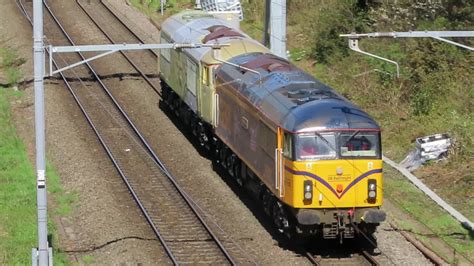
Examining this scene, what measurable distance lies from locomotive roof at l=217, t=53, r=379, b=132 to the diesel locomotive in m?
0.02

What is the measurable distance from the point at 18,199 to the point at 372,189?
8878 millimetres

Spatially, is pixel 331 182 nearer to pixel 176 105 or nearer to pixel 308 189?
pixel 308 189

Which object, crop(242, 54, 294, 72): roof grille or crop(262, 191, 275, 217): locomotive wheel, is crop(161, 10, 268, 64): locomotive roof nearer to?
crop(242, 54, 294, 72): roof grille

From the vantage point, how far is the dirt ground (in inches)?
830

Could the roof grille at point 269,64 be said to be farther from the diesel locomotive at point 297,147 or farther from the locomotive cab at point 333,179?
the locomotive cab at point 333,179

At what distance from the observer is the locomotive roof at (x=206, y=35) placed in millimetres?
26969

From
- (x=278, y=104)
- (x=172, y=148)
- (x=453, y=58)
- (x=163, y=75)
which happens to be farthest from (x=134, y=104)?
(x=278, y=104)

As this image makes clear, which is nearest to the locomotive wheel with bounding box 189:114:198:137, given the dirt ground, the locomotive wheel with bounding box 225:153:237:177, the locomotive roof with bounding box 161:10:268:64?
the dirt ground

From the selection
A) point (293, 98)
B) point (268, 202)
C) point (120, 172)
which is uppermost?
point (293, 98)

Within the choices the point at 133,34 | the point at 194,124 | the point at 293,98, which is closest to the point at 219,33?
Result: the point at 194,124

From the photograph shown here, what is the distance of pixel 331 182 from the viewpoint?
2009 cm

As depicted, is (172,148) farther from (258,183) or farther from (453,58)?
(453,58)

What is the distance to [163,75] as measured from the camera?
3275 cm

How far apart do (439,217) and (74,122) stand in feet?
42.8
